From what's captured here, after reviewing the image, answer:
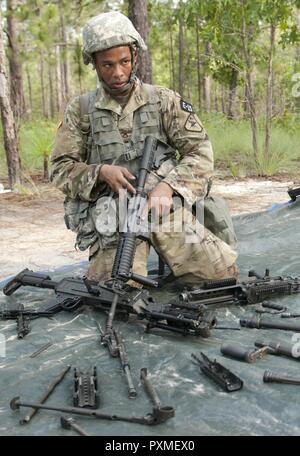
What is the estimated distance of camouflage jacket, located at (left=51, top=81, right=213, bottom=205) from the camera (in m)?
3.16

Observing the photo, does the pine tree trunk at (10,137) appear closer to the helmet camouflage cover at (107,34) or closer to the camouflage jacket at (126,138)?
the camouflage jacket at (126,138)

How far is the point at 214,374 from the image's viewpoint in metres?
2.00

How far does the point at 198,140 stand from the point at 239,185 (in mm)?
4070

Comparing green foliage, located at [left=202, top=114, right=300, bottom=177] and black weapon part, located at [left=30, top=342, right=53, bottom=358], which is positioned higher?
green foliage, located at [left=202, top=114, right=300, bottom=177]

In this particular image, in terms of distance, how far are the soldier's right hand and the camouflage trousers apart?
1.00 feet

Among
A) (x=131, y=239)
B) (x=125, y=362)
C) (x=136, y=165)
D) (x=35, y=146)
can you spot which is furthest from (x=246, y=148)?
(x=125, y=362)

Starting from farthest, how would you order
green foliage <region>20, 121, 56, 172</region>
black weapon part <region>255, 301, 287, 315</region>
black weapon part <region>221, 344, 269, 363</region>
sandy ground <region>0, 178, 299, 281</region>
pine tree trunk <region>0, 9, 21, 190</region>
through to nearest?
green foliage <region>20, 121, 56, 172</region>
pine tree trunk <region>0, 9, 21, 190</region>
sandy ground <region>0, 178, 299, 281</region>
black weapon part <region>255, 301, 287, 315</region>
black weapon part <region>221, 344, 269, 363</region>

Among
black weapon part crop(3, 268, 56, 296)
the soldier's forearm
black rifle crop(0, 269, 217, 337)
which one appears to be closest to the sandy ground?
black weapon part crop(3, 268, 56, 296)

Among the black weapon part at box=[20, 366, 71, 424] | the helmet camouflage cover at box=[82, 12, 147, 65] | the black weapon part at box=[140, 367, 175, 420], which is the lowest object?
the black weapon part at box=[20, 366, 71, 424]

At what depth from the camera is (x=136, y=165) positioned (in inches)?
127

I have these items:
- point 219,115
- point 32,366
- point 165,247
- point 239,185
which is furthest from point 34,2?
point 32,366

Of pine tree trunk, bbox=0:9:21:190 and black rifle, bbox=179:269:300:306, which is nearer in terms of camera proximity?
black rifle, bbox=179:269:300:306

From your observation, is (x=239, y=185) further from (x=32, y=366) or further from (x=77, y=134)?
(x=32, y=366)

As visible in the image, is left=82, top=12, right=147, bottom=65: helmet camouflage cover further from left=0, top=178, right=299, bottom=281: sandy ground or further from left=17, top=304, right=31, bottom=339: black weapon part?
left=0, top=178, right=299, bottom=281: sandy ground
